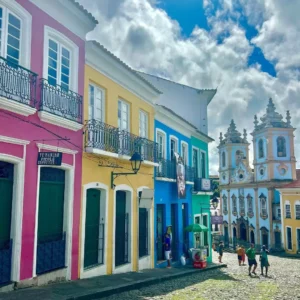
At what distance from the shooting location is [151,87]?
1347cm

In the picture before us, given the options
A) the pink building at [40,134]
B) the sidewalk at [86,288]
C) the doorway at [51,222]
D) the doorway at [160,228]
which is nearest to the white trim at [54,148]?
the pink building at [40,134]

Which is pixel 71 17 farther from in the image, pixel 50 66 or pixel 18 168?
pixel 18 168

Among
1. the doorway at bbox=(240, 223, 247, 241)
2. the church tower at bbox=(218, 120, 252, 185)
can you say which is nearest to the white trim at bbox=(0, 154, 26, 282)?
the doorway at bbox=(240, 223, 247, 241)

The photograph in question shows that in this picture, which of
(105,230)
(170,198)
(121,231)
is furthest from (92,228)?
(170,198)

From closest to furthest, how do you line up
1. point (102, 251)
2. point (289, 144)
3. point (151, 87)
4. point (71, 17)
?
1. point (71, 17)
2. point (102, 251)
3. point (151, 87)
4. point (289, 144)

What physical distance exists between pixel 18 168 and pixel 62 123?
1618 millimetres

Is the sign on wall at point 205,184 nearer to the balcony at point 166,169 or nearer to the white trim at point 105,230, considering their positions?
the balcony at point 166,169

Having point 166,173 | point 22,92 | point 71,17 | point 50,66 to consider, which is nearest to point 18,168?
point 22,92

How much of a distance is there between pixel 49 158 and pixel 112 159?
349cm

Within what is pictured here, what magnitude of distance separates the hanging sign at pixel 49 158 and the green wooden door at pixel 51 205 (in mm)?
530

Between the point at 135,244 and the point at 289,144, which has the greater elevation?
the point at 289,144

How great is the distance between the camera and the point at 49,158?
25.2ft

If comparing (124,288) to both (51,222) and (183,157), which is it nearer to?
(51,222)

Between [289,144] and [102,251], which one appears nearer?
[102,251]
